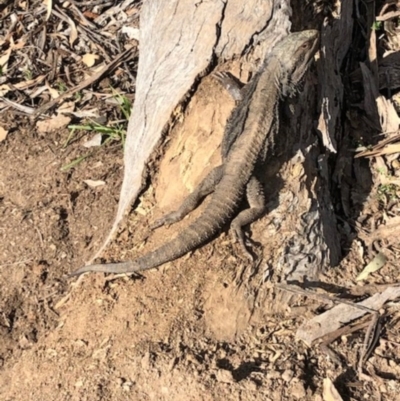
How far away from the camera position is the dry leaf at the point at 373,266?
15.0 ft

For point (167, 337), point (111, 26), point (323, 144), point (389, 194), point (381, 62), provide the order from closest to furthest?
point (167, 337) → point (323, 144) → point (389, 194) → point (381, 62) → point (111, 26)

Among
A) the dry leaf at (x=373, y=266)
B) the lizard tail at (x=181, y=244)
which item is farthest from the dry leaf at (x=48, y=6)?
the dry leaf at (x=373, y=266)

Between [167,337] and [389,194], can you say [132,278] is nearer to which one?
[167,337]

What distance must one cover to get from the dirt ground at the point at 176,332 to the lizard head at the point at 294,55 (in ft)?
3.26

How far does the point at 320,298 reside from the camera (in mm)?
4156

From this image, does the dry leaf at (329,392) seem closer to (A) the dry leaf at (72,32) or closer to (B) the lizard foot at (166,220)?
(B) the lizard foot at (166,220)

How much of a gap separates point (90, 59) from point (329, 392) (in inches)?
159

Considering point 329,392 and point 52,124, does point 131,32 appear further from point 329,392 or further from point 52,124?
point 329,392

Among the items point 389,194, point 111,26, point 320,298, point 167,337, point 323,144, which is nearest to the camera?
point 167,337

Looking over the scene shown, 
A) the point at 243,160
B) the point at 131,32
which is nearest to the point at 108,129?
the point at 131,32

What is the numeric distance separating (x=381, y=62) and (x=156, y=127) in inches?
101

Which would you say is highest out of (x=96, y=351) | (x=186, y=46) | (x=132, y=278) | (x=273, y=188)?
(x=186, y=46)

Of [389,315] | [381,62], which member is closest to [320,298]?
[389,315]

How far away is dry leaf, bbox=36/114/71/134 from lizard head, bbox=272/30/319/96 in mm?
2311
